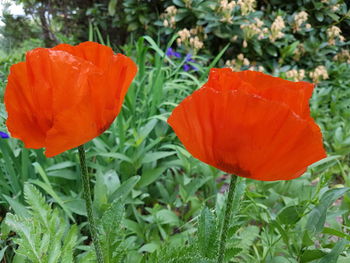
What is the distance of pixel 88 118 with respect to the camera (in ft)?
1.64

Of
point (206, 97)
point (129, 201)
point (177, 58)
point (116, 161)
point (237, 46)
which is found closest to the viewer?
point (206, 97)

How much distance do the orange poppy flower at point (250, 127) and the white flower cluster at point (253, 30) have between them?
277 centimetres

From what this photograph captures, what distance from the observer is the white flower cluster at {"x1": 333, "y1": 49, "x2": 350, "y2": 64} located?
3.95m

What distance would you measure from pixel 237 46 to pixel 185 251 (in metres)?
3.04

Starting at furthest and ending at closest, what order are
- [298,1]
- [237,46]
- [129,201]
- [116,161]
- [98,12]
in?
[98,12] → [298,1] → [237,46] → [116,161] → [129,201]

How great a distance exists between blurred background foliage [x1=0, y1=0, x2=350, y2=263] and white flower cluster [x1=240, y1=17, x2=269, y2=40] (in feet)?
0.04

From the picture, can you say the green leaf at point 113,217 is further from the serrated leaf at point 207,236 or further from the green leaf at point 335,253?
the green leaf at point 335,253

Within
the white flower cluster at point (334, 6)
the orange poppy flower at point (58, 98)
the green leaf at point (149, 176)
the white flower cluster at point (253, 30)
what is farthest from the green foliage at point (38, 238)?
the white flower cluster at point (334, 6)

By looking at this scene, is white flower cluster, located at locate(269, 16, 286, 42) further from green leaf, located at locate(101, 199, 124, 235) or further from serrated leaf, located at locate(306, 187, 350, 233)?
green leaf, located at locate(101, 199, 124, 235)

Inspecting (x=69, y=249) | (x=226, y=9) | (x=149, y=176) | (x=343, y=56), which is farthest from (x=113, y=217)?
(x=343, y=56)

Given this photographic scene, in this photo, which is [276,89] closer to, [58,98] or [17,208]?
[58,98]

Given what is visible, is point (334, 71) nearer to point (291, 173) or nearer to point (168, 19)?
point (168, 19)

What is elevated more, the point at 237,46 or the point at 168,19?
the point at 168,19

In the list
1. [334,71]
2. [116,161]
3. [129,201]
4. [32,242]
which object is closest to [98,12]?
[334,71]
